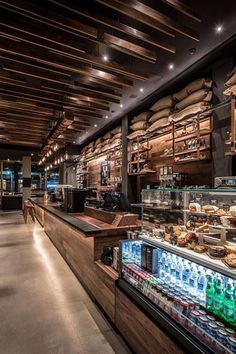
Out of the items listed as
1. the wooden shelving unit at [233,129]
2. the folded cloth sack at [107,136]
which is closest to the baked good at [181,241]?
the wooden shelving unit at [233,129]

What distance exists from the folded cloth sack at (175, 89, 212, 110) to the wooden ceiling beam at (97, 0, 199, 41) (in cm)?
119

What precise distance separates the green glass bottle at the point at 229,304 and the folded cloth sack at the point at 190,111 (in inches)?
122

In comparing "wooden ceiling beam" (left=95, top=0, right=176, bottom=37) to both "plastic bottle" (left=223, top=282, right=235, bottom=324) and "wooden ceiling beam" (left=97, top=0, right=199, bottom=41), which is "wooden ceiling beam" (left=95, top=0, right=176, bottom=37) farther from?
"plastic bottle" (left=223, top=282, right=235, bottom=324)

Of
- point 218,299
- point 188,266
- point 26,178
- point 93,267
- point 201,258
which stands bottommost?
point 93,267

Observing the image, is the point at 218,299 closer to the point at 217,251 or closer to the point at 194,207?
the point at 217,251

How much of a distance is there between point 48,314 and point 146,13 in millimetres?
3490

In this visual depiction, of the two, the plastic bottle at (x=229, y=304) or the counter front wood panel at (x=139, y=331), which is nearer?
the plastic bottle at (x=229, y=304)

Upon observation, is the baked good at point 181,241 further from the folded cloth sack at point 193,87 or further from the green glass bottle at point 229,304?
the folded cloth sack at point 193,87

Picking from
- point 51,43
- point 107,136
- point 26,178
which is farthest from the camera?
point 26,178

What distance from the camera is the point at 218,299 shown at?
4.98 ft

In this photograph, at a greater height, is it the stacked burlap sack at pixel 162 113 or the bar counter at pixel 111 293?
the stacked burlap sack at pixel 162 113

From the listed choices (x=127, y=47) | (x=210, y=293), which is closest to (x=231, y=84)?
(x=127, y=47)

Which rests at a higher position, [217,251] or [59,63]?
[59,63]

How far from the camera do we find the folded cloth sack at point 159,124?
193 inches
